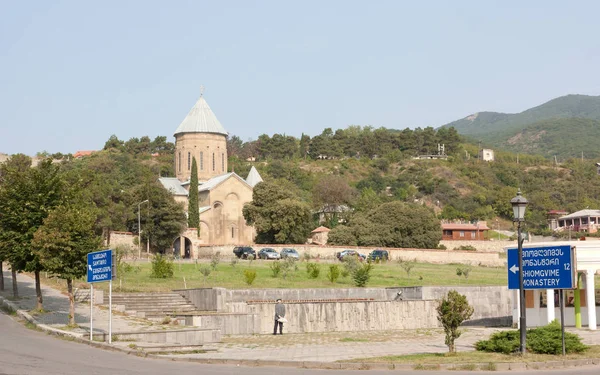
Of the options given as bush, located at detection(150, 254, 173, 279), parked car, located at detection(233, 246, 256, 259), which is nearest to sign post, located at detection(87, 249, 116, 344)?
bush, located at detection(150, 254, 173, 279)

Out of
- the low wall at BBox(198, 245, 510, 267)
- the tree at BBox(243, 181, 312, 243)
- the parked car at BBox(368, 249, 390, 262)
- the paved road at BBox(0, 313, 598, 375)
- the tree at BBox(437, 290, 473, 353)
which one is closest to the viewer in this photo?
the paved road at BBox(0, 313, 598, 375)

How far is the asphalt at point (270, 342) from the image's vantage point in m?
16.9

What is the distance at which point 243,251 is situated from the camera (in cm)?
5597

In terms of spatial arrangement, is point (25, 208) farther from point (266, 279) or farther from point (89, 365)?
point (266, 279)

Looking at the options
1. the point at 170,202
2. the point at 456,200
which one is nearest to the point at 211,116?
the point at 170,202

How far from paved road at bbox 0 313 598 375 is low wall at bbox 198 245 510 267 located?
38.5m

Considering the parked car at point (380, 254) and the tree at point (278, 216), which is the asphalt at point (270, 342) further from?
the tree at point (278, 216)

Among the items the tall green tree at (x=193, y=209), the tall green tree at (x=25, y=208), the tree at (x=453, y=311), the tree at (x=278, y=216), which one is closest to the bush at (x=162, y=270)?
the tall green tree at (x=25, y=208)

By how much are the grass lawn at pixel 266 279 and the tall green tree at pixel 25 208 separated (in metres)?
4.93

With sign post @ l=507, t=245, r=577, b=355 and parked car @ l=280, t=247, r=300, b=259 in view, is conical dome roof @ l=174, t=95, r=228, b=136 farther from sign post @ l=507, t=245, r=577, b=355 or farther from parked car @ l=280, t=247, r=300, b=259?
sign post @ l=507, t=245, r=577, b=355

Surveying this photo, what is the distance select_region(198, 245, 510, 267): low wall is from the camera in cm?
5725

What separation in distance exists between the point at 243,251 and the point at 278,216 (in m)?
10.1

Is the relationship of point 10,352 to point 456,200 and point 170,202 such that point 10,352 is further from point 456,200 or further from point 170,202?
point 456,200

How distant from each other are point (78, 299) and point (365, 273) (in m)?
13.1
